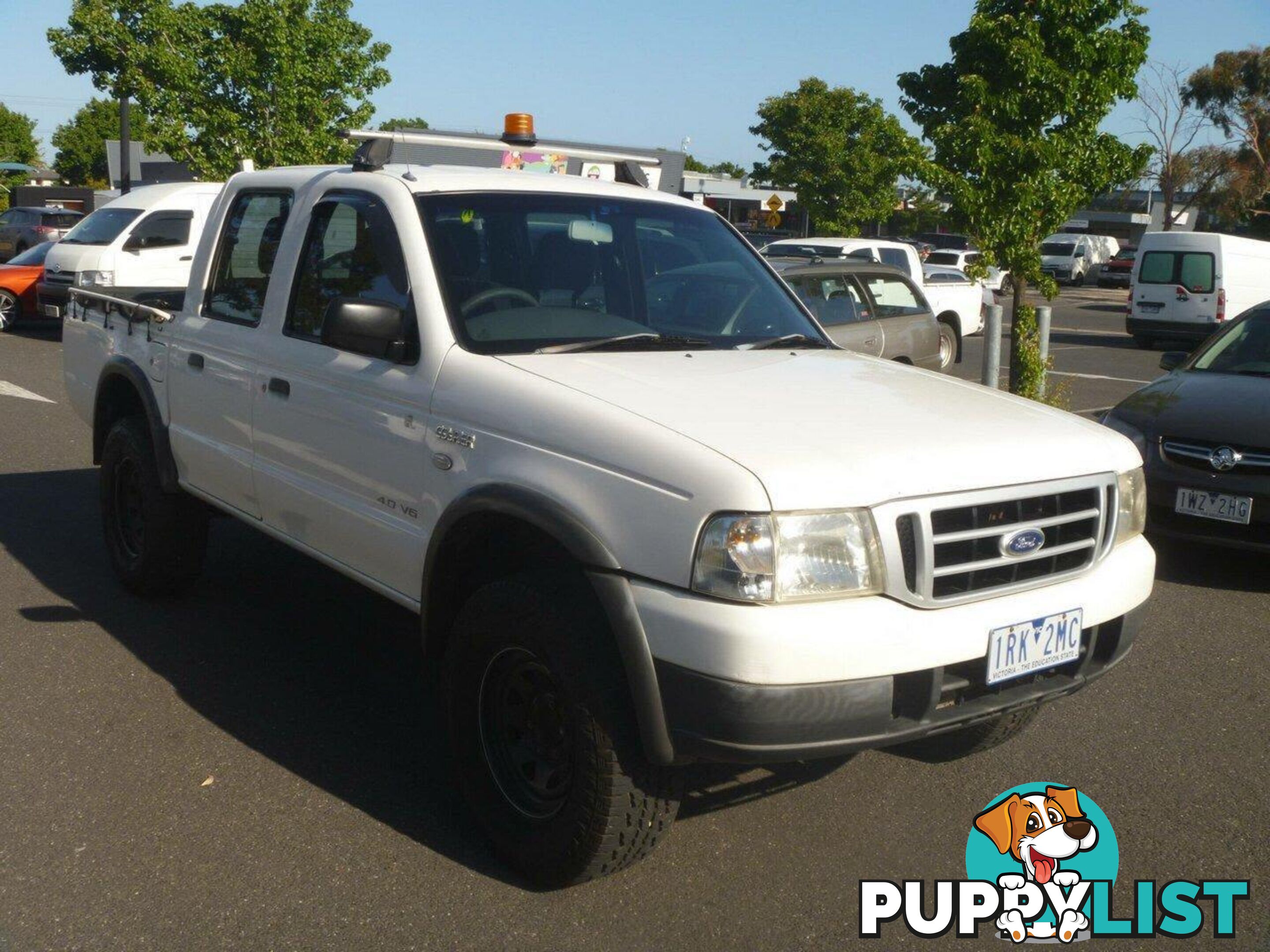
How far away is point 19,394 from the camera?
12.2 m

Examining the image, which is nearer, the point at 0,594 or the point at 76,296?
the point at 0,594

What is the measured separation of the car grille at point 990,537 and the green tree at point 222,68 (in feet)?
77.7

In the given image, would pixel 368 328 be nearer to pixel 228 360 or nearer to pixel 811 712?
pixel 228 360

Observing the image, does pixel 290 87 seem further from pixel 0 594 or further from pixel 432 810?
pixel 432 810

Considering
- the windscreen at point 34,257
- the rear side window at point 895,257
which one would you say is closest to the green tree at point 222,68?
the windscreen at point 34,257

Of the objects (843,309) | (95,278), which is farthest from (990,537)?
(95,278)

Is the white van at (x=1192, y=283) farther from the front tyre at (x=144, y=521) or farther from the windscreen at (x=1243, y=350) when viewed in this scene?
the front tyre at (x=144, y=521)

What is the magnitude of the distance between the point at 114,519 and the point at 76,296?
129cm

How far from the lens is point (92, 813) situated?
384 cm

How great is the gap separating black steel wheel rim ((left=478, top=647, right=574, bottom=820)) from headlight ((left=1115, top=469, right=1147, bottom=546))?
1686 mm

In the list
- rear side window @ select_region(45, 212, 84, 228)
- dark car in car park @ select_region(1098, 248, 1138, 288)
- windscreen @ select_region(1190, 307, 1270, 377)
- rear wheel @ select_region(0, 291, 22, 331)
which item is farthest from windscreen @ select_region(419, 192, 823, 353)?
dark car in car park @ select_region(1098, 248, 1138, 288)

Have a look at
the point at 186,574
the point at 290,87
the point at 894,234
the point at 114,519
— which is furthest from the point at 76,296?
the point at 894,234

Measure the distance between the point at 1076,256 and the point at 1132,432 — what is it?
4490cm

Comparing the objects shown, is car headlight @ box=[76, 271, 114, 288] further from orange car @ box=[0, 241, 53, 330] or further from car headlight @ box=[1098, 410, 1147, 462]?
car headlight @ box=[1098, 410, 1147, 462]
